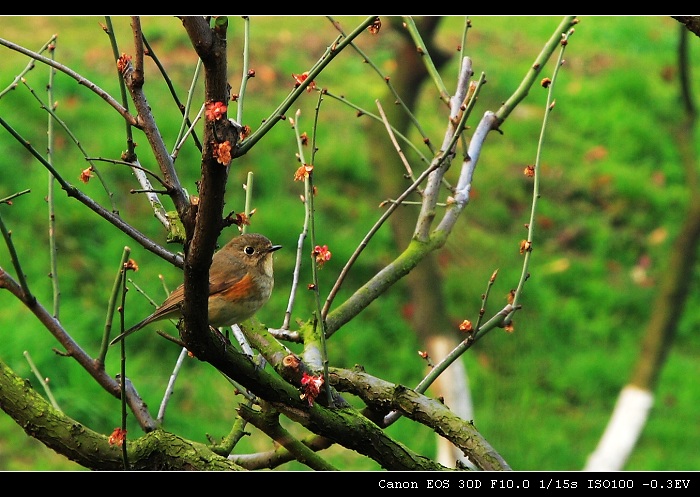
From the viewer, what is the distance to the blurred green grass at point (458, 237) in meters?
7.89

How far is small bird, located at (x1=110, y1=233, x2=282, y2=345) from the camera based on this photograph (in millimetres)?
3350

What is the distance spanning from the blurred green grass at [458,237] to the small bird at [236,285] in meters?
3.39

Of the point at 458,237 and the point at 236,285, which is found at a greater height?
the point at 458,237

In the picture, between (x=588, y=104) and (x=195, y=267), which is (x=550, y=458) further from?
(x=195, y=267)

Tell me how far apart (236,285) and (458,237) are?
22.6 ft

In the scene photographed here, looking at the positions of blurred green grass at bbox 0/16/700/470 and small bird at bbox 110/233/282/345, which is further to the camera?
blurred green grass at bbox 0/16/700/470

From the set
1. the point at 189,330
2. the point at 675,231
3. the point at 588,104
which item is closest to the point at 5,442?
the point at 189,330

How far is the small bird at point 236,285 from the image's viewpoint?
A: 11.0ft

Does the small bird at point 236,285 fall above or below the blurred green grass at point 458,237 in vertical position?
below

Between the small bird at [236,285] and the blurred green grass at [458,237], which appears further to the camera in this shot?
the blurred green grass at [458,237]

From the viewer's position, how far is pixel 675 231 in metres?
11.1

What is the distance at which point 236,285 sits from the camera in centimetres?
350

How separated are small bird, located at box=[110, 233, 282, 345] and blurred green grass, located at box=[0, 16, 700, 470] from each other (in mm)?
3390
